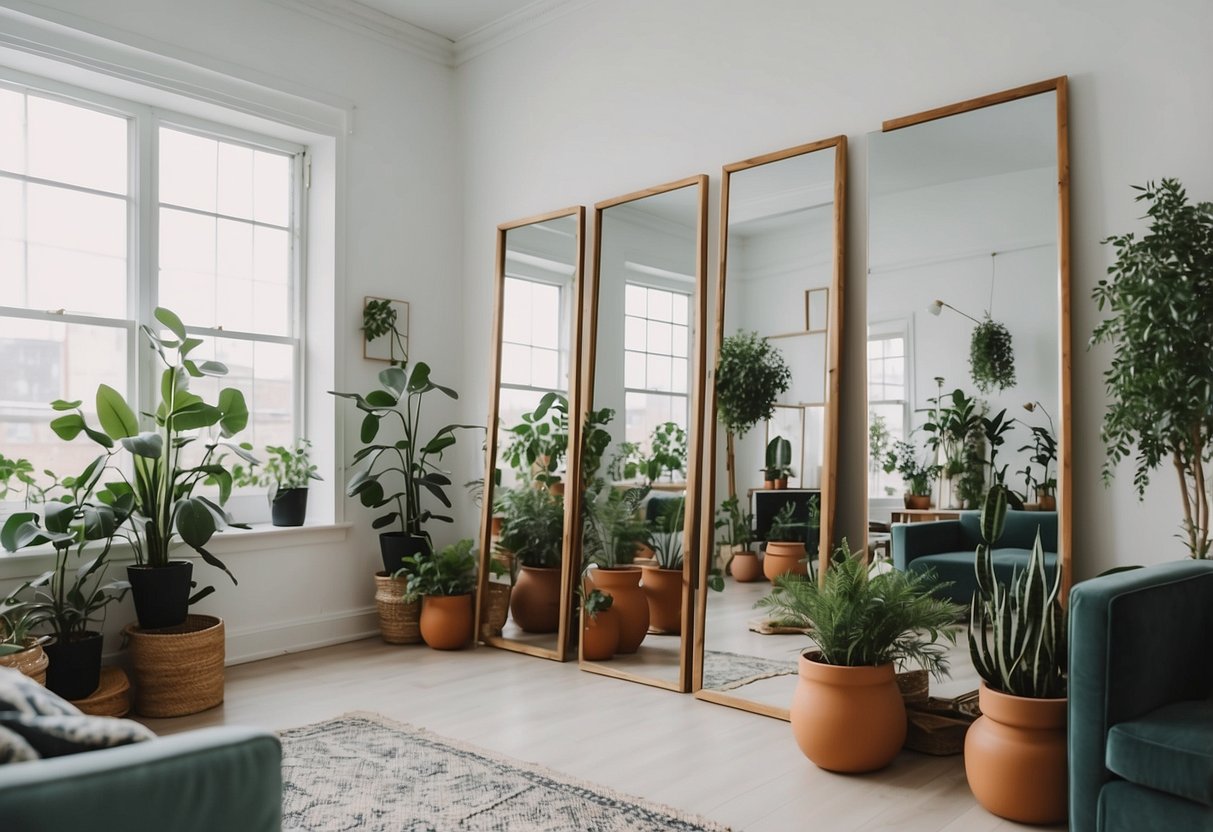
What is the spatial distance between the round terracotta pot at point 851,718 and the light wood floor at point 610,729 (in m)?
0.06

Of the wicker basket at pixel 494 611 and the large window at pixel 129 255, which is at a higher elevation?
the large window at pixel 129 255

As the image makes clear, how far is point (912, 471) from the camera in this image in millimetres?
3182

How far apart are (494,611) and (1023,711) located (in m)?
2.71

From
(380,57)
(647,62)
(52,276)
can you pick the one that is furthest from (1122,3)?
(52,276)

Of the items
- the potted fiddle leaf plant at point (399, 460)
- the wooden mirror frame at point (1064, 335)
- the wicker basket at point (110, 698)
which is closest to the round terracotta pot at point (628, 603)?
the potted fiddle leaf plant at point (399, 460)

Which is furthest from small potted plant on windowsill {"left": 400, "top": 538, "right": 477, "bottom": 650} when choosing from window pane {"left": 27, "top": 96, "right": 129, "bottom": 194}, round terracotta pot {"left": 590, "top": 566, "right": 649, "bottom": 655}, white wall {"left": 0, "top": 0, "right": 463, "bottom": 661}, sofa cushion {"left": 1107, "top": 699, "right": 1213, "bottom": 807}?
sofa cushion {"left": 1107, "top": 699, "right": 1213, "bottom": 807}

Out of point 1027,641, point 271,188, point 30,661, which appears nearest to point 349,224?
point 271,188

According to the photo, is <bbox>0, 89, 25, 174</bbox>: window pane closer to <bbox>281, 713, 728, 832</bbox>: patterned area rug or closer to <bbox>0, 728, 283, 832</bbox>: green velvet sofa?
<bbox>281, 713, 728, 832</bbox>: patterned area rug

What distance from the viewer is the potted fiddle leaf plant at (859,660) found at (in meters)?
2.70

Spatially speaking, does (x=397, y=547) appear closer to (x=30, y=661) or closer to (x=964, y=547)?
(x=30, y=661)

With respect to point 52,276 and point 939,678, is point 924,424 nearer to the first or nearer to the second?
point 939,678

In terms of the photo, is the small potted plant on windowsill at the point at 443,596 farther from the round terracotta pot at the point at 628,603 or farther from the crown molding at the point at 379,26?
the crown molding at the point at 379,26

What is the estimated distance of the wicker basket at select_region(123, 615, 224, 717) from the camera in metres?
3.34

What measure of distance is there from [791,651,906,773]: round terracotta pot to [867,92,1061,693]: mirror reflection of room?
1.26 ft
